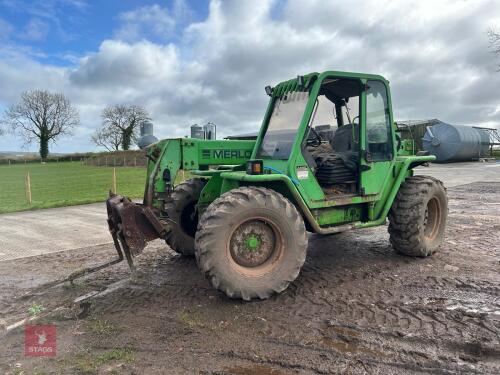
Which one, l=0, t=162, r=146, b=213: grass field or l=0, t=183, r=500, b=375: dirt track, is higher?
l=0, t=162, r=146, b=213: grass field

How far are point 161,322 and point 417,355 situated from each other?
2.37 m

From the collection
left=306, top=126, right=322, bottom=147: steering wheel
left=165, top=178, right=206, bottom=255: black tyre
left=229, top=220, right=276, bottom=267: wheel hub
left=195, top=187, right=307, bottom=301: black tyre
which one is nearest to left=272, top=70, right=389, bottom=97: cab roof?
left=306, top=126, right=322, bottom=147: steering wheel

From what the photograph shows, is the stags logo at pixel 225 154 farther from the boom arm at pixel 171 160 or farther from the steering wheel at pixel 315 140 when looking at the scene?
the steering wheel at pixel 315 140

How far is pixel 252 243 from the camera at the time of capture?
465 cm

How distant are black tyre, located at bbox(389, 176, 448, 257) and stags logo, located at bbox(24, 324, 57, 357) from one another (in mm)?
4623

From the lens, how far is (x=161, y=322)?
4102mm

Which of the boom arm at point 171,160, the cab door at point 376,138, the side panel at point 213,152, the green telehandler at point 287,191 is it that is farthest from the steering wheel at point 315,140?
the boom arm at point 171,160

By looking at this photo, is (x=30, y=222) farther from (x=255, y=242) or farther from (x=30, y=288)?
(x=255, y=242)

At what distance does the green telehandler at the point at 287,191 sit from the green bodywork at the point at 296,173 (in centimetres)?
1

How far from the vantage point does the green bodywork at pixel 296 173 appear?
506cm

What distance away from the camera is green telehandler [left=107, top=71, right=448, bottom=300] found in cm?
451

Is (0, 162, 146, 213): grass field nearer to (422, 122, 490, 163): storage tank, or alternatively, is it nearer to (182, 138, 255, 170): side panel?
(182, 138, 255, 170): side panel

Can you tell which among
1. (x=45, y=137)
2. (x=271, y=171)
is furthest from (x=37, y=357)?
(x=45, y=137)

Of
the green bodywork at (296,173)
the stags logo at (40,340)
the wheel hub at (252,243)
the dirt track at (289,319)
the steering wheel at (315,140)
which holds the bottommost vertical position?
the stags logo at (40,340)
